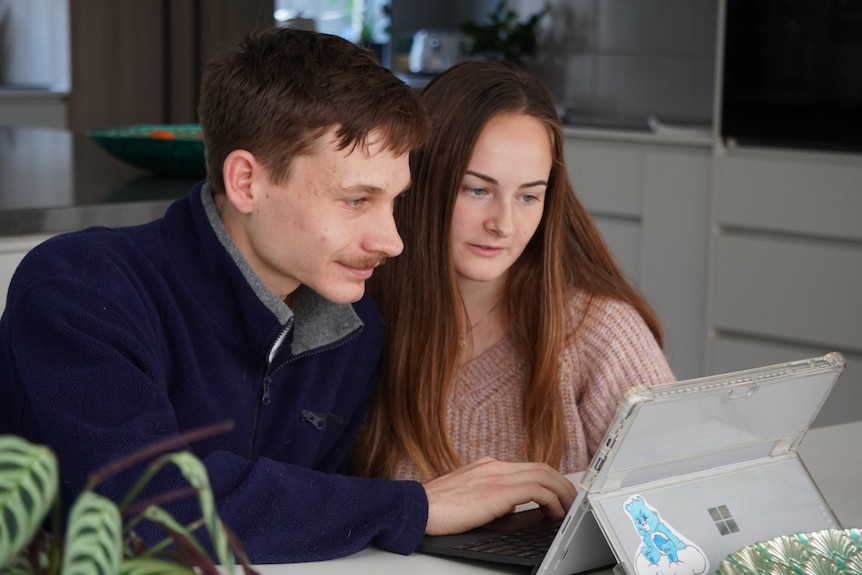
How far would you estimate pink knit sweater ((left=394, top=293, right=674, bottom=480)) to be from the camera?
162 cm

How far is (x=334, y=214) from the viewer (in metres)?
1.23

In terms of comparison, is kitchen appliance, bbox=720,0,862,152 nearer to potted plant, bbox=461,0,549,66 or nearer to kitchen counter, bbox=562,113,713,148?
kitchen counter, bbox=562,113,713,148

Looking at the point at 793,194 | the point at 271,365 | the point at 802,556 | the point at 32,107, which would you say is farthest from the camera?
the point at 32,107

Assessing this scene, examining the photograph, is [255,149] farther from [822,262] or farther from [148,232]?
[822,262]

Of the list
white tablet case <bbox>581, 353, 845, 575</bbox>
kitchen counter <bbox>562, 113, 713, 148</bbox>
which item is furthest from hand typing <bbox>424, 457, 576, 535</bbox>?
kitchen counter <bbox>562, 113, 713, 148</bbox>

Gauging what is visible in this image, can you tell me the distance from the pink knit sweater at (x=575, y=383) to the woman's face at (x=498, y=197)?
16cm

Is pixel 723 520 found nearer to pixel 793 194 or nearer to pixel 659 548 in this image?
pixel 659 548

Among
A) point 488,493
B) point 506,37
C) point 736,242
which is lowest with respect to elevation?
point 736,242

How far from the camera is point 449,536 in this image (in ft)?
3.82

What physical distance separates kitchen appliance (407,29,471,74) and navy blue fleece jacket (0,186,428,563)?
334 cm

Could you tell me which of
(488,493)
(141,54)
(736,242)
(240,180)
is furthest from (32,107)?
(488,493)

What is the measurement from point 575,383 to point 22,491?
122 centimetres

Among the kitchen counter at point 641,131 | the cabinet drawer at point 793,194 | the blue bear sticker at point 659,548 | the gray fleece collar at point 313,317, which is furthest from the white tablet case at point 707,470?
the kitchen counter at point 641,131

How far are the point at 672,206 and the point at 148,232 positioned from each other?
2682 millimetres
